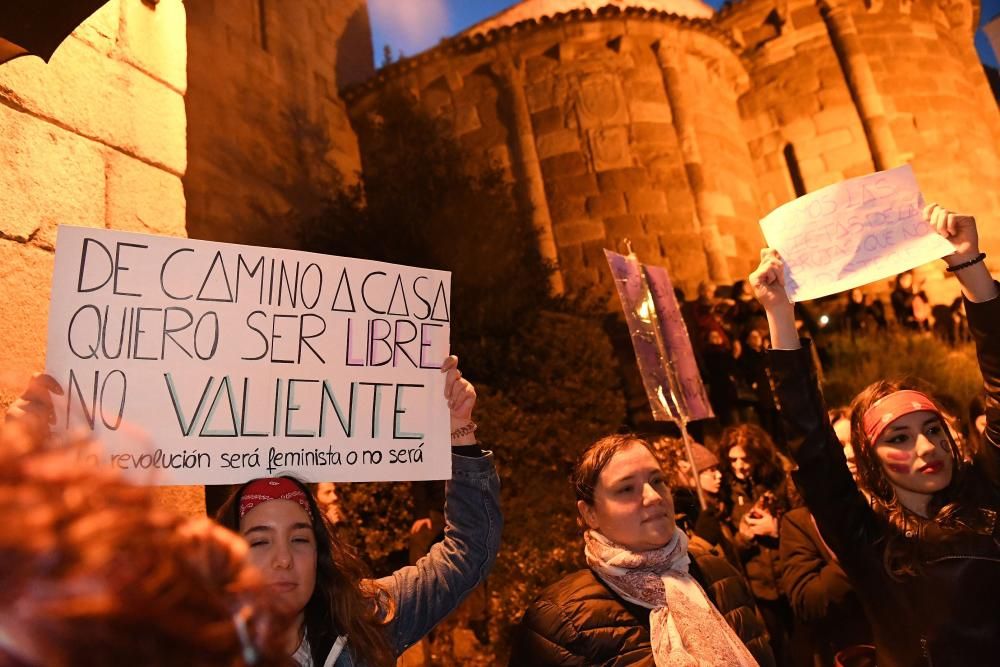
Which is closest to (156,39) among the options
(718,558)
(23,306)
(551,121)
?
(23,306)

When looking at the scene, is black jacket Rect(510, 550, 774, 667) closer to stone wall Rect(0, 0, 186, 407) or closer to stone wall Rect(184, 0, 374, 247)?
stone wall Rect(0, 0, 186, 407)

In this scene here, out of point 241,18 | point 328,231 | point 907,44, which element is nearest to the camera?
point 328,231

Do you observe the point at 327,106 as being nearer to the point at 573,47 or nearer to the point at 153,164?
the point at 573,47

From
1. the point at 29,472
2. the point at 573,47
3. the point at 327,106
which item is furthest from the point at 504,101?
the point at 29,472

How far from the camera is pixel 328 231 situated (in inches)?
418

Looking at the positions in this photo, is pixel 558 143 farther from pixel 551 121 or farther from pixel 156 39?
pixel 156 39

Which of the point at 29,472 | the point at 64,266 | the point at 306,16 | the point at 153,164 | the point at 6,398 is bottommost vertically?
the point at 29,472

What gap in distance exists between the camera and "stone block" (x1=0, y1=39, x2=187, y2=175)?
7.34ft

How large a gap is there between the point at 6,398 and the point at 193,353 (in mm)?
580

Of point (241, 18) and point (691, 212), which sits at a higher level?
point (241, 18)

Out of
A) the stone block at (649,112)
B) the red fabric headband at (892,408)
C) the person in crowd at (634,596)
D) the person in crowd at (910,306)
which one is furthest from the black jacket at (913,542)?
the stone block at (649,112)

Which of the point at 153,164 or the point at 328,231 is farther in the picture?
the point at 328,231

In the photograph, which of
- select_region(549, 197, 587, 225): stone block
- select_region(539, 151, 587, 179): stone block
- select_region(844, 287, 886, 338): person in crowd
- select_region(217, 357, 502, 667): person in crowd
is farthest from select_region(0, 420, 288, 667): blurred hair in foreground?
Result: select_region(539, 151, 587, 179): stone block

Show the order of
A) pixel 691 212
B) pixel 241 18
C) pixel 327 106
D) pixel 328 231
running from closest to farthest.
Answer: pixel 328 231
pixel 241 18
pixel 691 212
pixel 327 106
